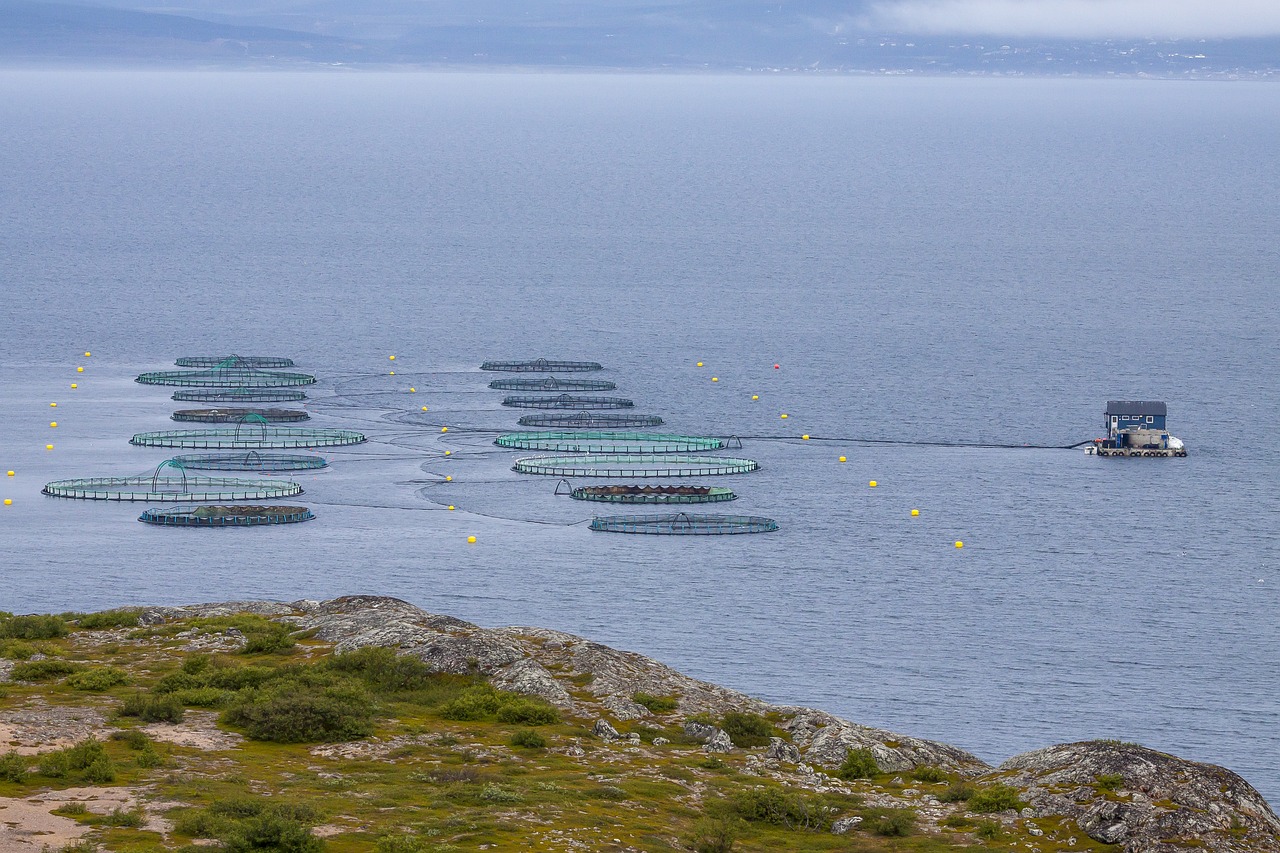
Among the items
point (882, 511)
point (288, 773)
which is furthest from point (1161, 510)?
point (288, 773)

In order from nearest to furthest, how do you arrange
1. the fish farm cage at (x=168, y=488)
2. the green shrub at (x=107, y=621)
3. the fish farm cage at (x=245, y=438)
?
the green shrub at (x=107, y=621)
the fish farm cage at (x=168, y=488)
the fish farm cage at (x=245, y=438)

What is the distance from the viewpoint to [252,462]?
561 ft

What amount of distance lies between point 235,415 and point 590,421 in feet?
118

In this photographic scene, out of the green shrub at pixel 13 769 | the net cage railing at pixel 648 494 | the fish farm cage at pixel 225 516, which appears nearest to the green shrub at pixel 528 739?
the green shrub at pixel 13 769

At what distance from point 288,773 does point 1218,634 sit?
283 ft

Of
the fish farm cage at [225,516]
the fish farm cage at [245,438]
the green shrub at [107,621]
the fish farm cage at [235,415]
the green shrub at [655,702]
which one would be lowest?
the fish farm cage at [225,516]

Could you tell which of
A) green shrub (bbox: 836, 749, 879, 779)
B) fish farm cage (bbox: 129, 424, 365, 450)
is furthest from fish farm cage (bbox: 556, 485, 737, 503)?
green shrub (bbox: 836, 749, 879, 779)

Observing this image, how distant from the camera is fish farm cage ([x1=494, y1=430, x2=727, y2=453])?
179875 millimetres

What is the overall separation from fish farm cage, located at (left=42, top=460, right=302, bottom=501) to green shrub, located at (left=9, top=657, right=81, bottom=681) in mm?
99334

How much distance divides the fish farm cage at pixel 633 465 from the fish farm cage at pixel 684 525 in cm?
1537

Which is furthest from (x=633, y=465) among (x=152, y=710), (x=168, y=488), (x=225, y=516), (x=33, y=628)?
(x=152, y=710)

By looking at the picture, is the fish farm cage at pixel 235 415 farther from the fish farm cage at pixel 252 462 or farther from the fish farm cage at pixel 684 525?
the fish farm cage at pixel 684 525

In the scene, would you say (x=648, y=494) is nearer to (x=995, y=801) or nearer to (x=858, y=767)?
(x=858, y=767)

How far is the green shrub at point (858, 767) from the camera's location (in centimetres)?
5684
